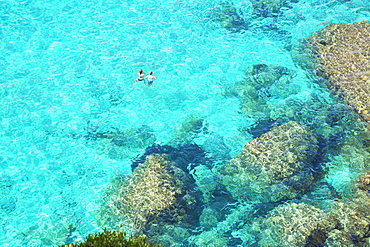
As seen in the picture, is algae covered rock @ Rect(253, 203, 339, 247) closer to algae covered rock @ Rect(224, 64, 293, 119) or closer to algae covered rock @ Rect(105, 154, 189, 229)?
algae covered rock @ Rect(105, 154, 189, 229)

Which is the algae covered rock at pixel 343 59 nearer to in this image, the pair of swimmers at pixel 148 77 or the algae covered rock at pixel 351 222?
the algae covered rock at pixel 351 222

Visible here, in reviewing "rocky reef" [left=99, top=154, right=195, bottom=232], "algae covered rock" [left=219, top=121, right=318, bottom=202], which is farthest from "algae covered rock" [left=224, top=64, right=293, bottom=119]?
"rocky reef" [left=99, top=154, right=195, bottom=232]

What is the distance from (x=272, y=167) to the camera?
1825cm

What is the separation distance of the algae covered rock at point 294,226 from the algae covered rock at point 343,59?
23.7 feet

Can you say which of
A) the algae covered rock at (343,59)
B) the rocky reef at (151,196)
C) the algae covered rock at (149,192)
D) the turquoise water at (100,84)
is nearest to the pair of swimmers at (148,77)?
the turquoise water at (100,84)

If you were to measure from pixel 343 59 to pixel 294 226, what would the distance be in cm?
1251

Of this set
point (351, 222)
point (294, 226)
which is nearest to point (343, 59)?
point (351, 222)

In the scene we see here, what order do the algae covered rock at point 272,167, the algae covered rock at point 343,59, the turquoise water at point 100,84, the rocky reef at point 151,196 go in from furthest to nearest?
the algae covered rock at point 343,59, the turquoise water at point 100,84, the algae covered rock at point 272,167, the rocky reef at point 151,196

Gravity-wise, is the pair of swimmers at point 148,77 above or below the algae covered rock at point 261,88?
above

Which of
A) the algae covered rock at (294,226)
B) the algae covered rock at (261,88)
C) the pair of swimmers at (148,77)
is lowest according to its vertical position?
the algae covered rock at (294,226)

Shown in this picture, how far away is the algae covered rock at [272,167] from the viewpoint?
1770 cm

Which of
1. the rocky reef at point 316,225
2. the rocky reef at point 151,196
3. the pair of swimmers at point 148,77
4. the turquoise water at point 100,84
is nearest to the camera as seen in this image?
the rocky reef at point 316,225

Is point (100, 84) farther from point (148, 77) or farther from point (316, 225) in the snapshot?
point (316, 225)

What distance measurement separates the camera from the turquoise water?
18.0 meters
